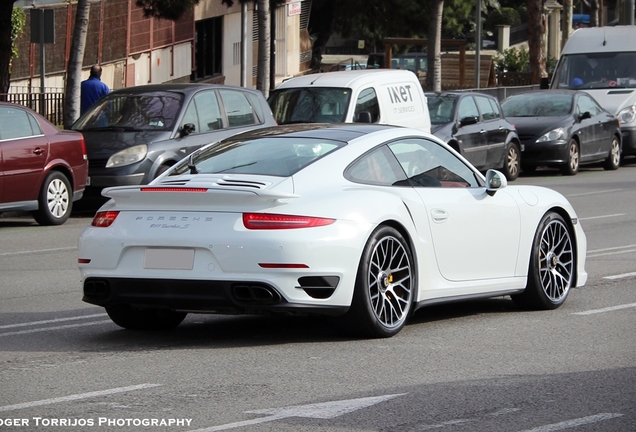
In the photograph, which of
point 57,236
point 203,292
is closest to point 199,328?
point 203,292

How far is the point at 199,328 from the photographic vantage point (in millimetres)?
8906

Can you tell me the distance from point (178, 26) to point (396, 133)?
35.0m

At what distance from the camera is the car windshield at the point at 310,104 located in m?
19.5

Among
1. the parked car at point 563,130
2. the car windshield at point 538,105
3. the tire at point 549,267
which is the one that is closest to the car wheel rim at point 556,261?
the tire at point 549,267

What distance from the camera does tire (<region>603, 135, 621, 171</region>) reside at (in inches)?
1081

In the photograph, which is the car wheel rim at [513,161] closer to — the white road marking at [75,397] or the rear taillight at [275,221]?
the rear taillight at [275,221]

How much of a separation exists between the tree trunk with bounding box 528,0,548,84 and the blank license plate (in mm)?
37304

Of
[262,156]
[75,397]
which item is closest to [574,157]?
[262,156]

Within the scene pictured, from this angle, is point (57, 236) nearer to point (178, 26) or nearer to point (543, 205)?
point (543, 205)

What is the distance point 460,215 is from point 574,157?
17293mm

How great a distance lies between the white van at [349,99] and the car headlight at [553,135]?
519cm

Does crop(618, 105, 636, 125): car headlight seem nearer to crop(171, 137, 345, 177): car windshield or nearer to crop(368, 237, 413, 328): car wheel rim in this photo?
crop(171, 137, 345, 177): car windshield

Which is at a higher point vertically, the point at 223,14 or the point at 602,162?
the point at 223,14

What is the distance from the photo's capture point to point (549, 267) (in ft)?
31.9
